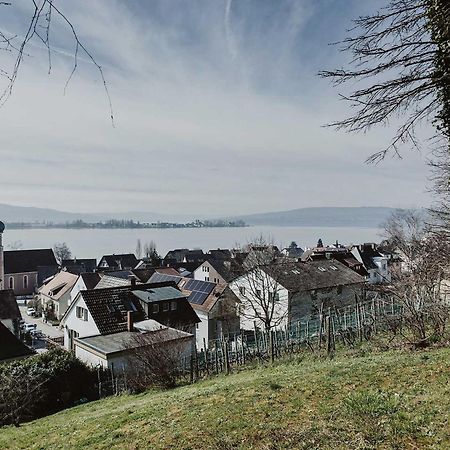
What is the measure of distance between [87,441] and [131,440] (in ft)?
3.98

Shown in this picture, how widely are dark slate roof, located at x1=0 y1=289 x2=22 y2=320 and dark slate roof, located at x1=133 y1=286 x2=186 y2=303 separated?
1009 cm

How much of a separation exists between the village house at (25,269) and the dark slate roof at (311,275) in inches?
1834

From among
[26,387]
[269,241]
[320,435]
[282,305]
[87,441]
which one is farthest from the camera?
[269,241]

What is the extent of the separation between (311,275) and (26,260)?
50621 millimetres

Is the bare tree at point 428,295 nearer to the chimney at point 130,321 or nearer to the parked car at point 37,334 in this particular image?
the chimney at point 130,321

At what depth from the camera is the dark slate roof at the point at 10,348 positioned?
64.4ft

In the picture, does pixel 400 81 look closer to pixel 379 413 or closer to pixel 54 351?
pixel 379 413

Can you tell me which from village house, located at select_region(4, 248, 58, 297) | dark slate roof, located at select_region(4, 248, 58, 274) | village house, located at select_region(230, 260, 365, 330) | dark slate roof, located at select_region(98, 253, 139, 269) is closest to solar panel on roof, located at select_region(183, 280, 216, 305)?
village house, located at select_region(230, 260, 365, 330)

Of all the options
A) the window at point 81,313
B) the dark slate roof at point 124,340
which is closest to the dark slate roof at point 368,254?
the window at point 81,313

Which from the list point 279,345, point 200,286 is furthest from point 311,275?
point 279,345

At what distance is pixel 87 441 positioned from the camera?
7457 millimetres

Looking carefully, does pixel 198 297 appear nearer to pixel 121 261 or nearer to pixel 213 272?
pixel 213 272

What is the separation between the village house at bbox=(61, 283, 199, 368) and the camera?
2011cm

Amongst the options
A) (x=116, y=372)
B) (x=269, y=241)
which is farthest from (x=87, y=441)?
(x=269, y=241)
